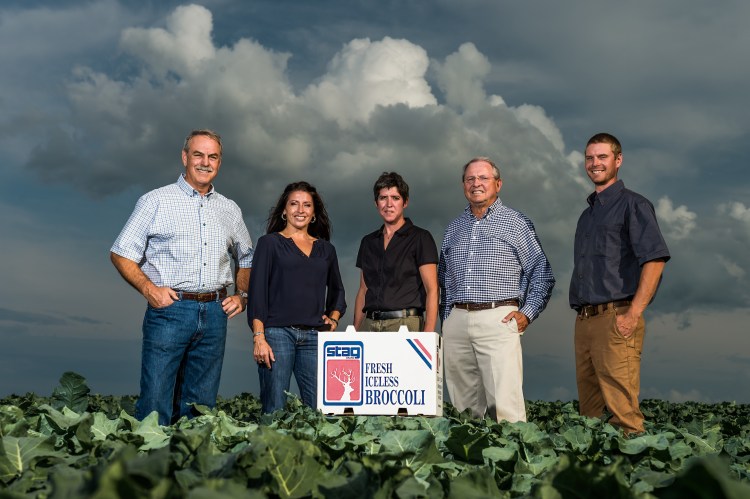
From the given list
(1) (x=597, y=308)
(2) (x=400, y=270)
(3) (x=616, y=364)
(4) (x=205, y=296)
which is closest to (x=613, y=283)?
(1) (x=597, y=308)

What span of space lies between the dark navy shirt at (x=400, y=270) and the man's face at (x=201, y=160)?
1776 mm

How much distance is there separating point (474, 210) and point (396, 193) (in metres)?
0.89

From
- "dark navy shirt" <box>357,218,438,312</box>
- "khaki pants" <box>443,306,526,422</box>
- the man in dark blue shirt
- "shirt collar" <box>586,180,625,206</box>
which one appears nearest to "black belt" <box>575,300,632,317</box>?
the man in dark blue shirt

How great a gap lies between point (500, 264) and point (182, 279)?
301 centimetres

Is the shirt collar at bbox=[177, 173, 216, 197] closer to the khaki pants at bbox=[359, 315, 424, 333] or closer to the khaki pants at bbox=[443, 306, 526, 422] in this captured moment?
the khaki pants at bbox=[359, 315, 424, 333]

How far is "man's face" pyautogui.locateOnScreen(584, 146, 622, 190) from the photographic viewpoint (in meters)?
7.24

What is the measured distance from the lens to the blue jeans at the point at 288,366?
6.79 m

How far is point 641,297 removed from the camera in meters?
6.79

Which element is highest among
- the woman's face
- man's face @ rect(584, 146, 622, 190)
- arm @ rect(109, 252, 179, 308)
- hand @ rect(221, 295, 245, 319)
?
man's face @ rect(584, 146, 622, 190)

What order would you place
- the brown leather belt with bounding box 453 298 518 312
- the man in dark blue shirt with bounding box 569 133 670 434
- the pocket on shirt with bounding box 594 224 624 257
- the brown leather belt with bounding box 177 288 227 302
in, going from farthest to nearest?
the brown leather belt with bounding box 453 298 518 312, the pocket on shirt with bounding box 594 224 624 257, the man in dark blue shirt with bounding box 569 133 670 434, the brown leather belt with bounding box 177 288 227 302

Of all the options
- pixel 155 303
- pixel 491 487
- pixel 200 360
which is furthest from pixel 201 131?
pixel 491 487

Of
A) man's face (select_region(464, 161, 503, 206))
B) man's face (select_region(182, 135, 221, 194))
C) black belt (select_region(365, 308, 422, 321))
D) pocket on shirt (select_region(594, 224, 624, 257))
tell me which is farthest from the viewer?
man's face (select_region(464, 161, 503, 206))

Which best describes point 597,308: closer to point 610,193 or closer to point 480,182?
point 610,193

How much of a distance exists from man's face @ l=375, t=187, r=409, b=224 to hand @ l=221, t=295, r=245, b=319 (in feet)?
5.29
